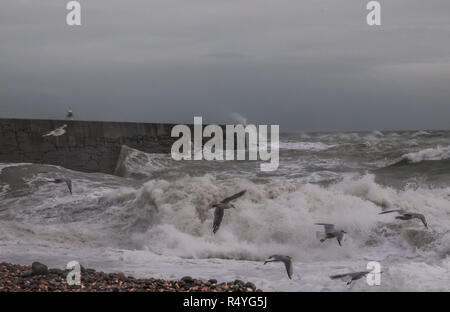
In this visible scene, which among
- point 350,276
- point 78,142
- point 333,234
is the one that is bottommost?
point 350,276

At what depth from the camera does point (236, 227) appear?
9.73m

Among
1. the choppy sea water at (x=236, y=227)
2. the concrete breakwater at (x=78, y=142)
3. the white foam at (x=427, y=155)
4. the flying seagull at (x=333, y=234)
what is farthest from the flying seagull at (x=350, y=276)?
the white foam at (x=427, y=155)

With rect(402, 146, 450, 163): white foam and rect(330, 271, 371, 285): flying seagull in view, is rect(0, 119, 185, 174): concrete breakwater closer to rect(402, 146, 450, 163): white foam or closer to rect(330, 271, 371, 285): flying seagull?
rect(402, 146, 450, 163): white foam

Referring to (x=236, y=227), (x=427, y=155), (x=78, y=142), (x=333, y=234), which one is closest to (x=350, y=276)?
(x=333, y=234)

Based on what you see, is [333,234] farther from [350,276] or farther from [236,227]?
[236,227]

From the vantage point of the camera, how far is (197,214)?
10.6 meters

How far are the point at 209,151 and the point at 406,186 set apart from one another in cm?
818

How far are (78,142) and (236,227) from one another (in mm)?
7988

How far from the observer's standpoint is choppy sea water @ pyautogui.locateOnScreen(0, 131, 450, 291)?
716 centimetres

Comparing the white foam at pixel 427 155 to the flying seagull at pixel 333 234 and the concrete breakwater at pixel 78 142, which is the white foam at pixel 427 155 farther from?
the flying seagull at pixel 333 234

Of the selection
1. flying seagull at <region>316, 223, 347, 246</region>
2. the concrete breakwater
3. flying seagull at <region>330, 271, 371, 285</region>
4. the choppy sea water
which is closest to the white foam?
the choppy sea water

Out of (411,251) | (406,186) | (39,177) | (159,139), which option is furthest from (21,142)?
(411,251)
